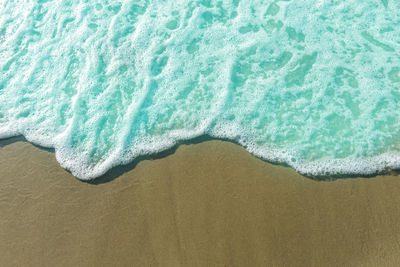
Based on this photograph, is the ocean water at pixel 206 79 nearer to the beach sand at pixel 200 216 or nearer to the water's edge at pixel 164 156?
the water's edge at pixel 164 156

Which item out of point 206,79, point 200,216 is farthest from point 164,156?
point 206,79

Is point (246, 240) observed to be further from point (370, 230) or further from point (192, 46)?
point (192, 46)

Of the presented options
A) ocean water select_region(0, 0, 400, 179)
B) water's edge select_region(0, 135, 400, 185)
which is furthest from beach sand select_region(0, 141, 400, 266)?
ocean water select_region(0, 0, 400, 179)

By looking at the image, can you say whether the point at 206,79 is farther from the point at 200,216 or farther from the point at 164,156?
the point at 200,216

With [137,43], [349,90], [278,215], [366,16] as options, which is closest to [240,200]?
[278,215]

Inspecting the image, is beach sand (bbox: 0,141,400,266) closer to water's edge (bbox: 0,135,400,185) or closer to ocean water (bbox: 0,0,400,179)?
water's edge (bbox: 0,135,400,185)

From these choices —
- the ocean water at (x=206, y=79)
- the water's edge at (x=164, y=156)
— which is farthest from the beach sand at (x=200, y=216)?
the ocean water at (x=206, y=79)
